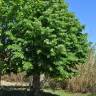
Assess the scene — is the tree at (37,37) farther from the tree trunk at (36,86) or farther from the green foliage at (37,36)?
the tree trunk at (36,86)

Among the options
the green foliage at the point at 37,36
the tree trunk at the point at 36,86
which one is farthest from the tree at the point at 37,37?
the tree trunk at the point at 36,86

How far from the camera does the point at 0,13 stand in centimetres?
2011

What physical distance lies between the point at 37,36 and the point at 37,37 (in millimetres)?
79

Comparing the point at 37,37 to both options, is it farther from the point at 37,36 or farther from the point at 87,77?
the point at 87,77

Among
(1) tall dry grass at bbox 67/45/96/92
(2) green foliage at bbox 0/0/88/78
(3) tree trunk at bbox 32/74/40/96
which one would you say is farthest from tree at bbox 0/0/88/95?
(1) tall dry grass at bbox 67/45/96/92

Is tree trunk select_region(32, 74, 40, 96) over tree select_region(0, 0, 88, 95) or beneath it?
beneath

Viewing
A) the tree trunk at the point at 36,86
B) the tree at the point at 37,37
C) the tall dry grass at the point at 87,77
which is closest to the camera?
the tree at the point at 37,37

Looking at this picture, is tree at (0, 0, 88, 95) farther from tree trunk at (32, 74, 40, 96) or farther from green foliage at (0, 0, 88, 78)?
tree trunk at (32, 74, 40, 96)

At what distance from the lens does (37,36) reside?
19.4 metres

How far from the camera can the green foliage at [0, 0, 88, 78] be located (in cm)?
1925

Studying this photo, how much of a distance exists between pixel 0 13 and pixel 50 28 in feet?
9.03

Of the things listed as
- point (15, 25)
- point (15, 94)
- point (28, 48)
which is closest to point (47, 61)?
point (28, 48)

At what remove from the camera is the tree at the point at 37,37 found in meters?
19.2

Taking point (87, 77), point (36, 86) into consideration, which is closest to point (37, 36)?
point (36, 86)
